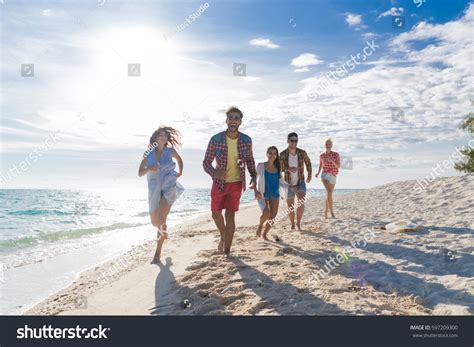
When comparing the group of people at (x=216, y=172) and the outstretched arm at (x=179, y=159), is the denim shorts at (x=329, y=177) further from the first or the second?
the outstretched arm at (x=179, y=159)

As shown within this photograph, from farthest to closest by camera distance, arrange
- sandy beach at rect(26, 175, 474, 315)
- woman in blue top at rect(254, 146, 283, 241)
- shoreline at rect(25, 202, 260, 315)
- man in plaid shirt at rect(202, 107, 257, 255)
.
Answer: woman in blue top at rect(254, 146, 283, 241)
man in plaid shirt at rect(202, 107, 257, 255)
shoreline at rect(25, 202, 260, 315)
sandy beach at rect(26, 175, 474, 315)

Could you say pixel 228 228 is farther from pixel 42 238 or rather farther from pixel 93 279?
pixel 42 238

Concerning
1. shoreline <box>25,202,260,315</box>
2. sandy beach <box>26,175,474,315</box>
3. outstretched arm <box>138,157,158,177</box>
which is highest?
outstretched arm <box>138,157,158,177</box>

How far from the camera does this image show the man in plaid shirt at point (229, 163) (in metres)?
6.14

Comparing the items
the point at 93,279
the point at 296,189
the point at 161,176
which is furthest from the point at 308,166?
the point at 93,279

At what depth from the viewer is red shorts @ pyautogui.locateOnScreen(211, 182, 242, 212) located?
6230mm

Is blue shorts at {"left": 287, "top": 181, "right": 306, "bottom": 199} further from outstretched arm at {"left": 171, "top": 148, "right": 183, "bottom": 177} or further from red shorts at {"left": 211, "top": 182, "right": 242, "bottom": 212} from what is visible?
outstretched arm at {"left": 171, "top": 148, "right": 183, "bottom": 177}

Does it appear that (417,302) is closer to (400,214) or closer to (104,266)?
(104,266)

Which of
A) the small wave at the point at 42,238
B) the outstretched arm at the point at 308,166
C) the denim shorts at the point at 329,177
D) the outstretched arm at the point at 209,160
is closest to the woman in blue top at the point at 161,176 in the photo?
the outstretched arm at the point at 209,160

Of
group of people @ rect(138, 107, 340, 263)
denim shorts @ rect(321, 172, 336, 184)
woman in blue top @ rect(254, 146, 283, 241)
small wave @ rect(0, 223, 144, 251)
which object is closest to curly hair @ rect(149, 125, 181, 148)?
group of people @ rect(138, 107, 340, 263)

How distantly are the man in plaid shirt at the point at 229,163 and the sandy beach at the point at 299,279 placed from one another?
858 millimetres
